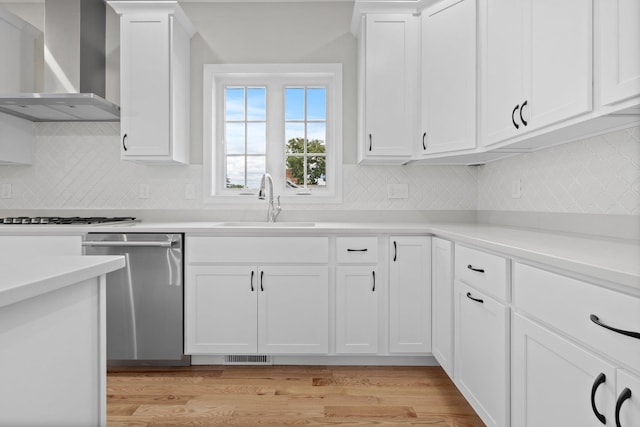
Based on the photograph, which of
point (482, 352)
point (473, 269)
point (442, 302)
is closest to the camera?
point (482, 352)

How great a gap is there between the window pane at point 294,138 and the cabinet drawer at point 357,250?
1059 mm

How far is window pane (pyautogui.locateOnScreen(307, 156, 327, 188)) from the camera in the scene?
3.12 meters

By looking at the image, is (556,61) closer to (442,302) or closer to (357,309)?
(442,302)

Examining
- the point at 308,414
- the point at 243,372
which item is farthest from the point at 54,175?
the point at 308,414

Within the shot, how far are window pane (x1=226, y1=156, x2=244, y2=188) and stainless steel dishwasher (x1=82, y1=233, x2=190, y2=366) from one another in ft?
2.86

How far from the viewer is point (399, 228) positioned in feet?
7.84

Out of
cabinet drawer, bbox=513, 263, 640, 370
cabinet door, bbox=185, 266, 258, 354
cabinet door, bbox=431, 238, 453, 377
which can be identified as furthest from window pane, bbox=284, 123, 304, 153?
cabinet drawer, bbox=513, 263, 640, 370

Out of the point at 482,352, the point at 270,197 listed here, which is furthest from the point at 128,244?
the point at 482,352

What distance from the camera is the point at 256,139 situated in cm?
313

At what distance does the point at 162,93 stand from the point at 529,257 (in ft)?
8.13

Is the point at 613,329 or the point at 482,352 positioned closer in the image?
the point at 613,329

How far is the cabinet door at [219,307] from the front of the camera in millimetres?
2383

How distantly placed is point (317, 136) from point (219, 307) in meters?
1.57

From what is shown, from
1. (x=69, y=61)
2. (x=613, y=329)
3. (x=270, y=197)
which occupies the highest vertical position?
(x=69, y=61)
